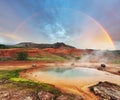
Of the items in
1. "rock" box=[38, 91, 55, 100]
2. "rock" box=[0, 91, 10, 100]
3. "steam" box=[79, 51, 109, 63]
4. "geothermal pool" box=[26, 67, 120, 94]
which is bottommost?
"rock" box=[0, 91, 10, 100]

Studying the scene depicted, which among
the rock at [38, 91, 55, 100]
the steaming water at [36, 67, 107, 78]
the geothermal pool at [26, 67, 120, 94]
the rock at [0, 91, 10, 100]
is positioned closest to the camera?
the rock at [0, 91, 10, 100]

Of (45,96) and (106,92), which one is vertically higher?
(106,92)

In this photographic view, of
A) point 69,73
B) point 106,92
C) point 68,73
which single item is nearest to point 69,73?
point 69,73

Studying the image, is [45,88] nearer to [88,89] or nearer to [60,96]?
[60,96]

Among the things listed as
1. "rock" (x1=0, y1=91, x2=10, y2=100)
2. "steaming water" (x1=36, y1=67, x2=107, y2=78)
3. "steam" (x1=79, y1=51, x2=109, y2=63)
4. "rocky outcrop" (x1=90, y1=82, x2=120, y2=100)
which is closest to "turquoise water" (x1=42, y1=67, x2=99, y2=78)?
"steaming water" (x1=36, y1=67, x2=107, y2=78)

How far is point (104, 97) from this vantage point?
1485 cm

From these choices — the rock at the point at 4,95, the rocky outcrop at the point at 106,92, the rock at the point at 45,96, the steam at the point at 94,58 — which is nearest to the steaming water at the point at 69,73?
the rocky outcrop at the point at 106,92

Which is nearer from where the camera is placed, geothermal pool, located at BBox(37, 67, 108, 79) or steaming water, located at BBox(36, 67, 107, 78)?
geothermal pool, located at BBox(37, 67, 108, 79)

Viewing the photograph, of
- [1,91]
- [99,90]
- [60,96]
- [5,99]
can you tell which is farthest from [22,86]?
[99,90]

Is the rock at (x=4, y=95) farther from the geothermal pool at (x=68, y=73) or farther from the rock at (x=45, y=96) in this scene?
the geothermal pool at (x=68, y=73)

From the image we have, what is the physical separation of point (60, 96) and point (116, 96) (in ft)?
18.1

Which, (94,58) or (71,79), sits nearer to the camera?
(71,79)

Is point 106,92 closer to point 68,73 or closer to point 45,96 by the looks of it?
point 45,96

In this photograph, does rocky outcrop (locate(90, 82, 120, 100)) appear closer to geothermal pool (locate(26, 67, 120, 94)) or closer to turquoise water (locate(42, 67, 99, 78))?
geothermal pool (locate(26, 67, 120, 94))
